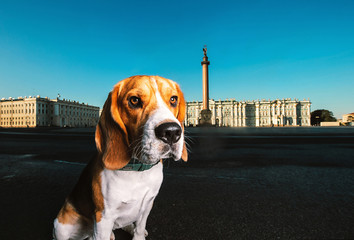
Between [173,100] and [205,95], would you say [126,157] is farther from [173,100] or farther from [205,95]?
[205,95]

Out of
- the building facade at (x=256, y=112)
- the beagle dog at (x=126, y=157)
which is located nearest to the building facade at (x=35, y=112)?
the building facade at (x=256, y=112)

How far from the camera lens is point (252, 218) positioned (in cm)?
169

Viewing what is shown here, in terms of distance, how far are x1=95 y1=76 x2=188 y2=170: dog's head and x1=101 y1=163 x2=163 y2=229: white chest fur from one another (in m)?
0.10

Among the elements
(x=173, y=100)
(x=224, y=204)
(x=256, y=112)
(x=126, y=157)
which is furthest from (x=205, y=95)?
(x=256, y=112)

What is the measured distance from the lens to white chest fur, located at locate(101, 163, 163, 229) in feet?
3.62

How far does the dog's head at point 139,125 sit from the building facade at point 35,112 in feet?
330

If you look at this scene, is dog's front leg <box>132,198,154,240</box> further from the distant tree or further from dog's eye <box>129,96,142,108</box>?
the distant tree

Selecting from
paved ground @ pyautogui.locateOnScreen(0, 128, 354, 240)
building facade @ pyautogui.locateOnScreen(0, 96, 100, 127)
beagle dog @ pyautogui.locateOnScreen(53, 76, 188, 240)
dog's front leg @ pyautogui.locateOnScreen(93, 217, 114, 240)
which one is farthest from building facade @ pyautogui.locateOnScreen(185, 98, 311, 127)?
dog's front leg @ pyautogui.locateOnScreen(93, 217, 114, 240)

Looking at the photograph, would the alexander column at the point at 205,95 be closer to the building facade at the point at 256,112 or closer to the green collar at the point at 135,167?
the green collar at the point at 135,167

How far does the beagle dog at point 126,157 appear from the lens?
1.03 m

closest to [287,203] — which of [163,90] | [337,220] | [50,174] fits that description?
[337,220]

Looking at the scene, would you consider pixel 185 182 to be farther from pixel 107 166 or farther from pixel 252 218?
pixel 107 166

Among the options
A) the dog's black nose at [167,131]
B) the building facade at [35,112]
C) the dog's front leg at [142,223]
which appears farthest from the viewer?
the building facade at [35,112]

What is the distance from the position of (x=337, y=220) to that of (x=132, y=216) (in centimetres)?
164
